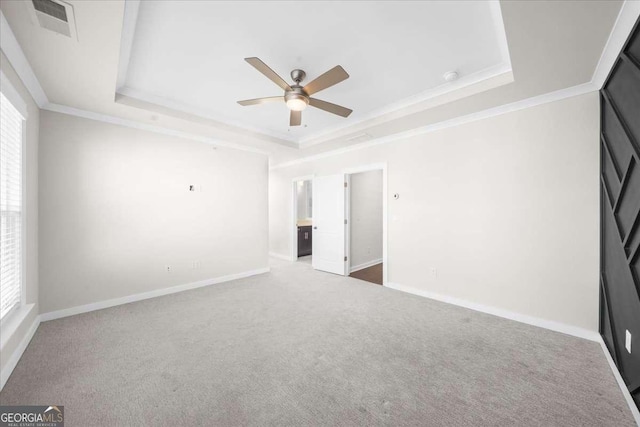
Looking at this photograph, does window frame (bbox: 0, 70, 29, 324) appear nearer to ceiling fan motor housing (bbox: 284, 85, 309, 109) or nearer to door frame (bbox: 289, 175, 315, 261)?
ceiling fan motor housing (bbox: 284, 85, 309, 109)

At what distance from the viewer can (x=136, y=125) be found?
3541 mm

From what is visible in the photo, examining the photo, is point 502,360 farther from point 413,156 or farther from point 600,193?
point 413,156

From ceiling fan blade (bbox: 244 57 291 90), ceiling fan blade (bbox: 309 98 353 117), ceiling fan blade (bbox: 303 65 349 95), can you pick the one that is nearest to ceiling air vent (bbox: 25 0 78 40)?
ceiling fan blade (bbox: 244 57 291 90)

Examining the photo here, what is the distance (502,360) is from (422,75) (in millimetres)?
2847

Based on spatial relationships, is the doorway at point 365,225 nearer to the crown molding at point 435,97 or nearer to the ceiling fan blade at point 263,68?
the crown molding at point 435,97

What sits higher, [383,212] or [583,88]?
[583,88]

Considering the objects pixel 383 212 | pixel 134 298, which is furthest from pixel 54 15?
pixel 383 212

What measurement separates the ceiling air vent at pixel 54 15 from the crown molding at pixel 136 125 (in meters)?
1.76

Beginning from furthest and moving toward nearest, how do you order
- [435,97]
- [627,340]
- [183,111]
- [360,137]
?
1. [360,137]
2. [183,111]
3. [435,97]
4. [627,340]

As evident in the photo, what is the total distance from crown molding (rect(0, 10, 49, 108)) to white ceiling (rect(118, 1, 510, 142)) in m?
0.66

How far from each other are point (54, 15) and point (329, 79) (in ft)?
6.23

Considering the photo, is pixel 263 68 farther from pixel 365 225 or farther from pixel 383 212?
pixel 365 225

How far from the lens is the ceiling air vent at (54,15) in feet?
4.96

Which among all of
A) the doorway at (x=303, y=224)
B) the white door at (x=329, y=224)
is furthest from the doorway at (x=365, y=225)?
the doorway at (x=303, y=224)
